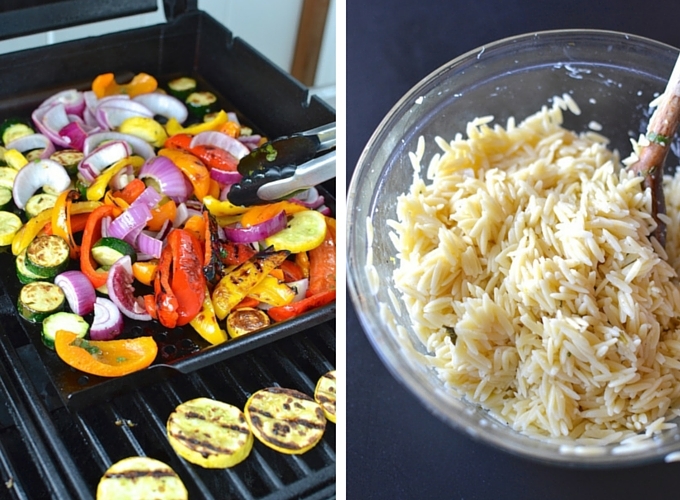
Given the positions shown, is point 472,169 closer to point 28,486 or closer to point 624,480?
point 624,480

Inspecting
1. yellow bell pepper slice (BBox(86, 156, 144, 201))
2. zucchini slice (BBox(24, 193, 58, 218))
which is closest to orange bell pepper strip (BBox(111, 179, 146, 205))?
yellow bell pepper slice (BBox(86, 156, 144, 201))

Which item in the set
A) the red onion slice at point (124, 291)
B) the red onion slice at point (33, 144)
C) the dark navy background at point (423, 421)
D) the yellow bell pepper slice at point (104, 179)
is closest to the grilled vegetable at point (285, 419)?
the dark navy background at point (423, 421)

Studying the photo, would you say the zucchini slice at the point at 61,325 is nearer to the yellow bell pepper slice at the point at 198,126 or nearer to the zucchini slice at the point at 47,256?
the zucchini slice at the point at 47,256

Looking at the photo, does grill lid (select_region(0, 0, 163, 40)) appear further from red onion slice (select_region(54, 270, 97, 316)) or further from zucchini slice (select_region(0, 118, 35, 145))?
red onion slice (select_region(54, 270, 97, 316))

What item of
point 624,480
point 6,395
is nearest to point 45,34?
point 6,395

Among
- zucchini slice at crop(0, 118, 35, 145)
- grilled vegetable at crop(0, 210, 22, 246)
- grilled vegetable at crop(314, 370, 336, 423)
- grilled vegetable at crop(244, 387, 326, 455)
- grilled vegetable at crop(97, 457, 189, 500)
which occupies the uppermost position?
grilled vegetable at crop(314, 370, 336, 423)

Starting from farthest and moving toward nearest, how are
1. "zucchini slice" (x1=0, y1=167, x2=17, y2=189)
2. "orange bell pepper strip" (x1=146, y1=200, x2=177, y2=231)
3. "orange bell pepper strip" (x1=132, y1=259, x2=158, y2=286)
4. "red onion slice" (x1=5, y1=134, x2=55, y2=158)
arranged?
"red onion slice" (x1=5, y1=134, x2=55, y2=158) < "zucchini slice" (x1=0, y1=167, x2=17, y2=189) < "orange bell pepper strip" (x1=146, y1=200, x2=177, y2=231) < "orange bell pepper strip" (x1=132, y1=259, x2=158, y2=286)

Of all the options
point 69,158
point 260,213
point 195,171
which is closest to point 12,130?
point 69,158
